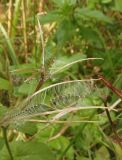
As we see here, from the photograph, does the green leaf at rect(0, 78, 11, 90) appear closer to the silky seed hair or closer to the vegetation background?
the vegetation background

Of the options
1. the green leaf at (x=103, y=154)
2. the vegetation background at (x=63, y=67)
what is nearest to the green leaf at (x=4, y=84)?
the vegetation background at (x=63, y=67)

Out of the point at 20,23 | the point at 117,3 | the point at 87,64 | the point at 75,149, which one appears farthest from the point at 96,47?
the point at 75,149

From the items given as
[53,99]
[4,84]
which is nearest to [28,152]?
[53,99]

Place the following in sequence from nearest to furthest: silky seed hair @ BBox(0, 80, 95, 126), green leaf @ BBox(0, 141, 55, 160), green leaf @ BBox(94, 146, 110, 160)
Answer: silky seed hair @ BBox(0, 80, 95, 126) < green leaf @ BBox(0, 141, 55, 160) < green leaf @ BBox(94, 146, 110, 160)

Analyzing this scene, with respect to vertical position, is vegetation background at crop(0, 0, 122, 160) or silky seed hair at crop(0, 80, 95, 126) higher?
silky seed hair at crop(0, 80, 95, 126)

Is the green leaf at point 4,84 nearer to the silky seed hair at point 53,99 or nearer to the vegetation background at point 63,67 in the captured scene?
the vegetation background at point 63,67

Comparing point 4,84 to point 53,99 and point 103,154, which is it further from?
point 53,99

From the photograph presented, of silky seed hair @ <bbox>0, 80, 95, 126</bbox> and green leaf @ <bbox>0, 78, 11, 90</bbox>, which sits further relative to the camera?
green leaf @ <bbox>0, 78, 11, 90</bbox>

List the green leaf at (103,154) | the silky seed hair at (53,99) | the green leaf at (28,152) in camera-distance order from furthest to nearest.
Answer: the green leaf at (103,154) < the green leaf at (28,152) < the silky seed hair at (53,99)

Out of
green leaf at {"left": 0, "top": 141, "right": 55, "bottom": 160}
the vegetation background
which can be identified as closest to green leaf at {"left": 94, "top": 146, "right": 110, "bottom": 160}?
the vegetation background

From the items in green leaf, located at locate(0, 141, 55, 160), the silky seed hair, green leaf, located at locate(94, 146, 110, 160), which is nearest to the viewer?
the silky seed hair
